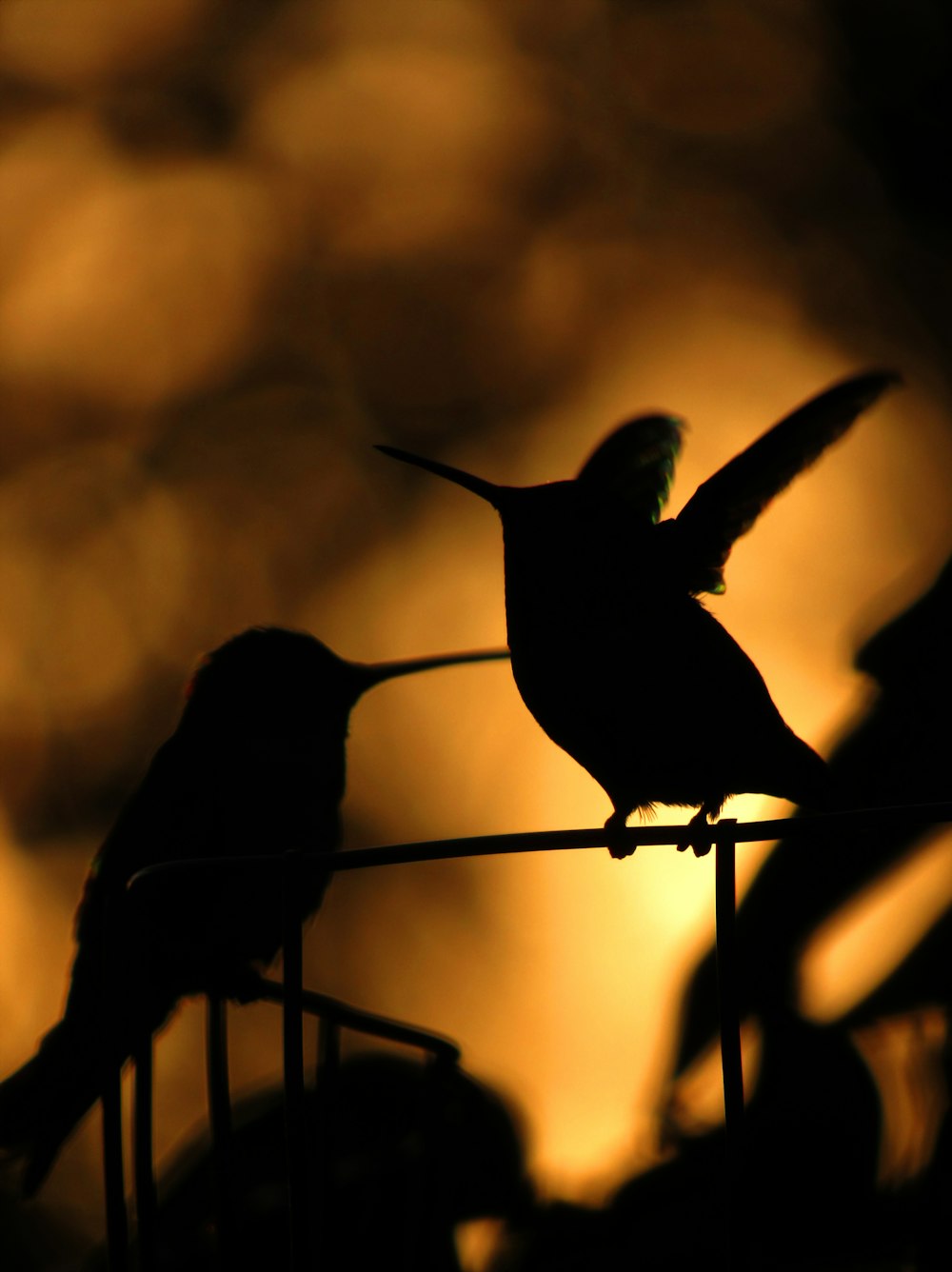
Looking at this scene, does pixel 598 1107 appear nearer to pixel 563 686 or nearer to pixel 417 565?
pixel 563 686

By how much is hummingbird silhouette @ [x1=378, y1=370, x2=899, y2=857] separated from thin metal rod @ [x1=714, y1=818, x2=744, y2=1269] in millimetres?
450

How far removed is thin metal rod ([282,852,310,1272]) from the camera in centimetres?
98

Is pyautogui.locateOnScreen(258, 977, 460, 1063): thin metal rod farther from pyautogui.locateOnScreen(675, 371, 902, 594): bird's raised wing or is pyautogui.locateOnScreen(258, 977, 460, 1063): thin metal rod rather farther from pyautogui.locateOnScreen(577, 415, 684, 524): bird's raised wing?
pyautogui.locateOnScreen(577, 415, 684, 524): bird's raised wing

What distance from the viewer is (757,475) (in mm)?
1550

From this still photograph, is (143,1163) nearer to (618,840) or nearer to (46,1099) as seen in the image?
(618,840)

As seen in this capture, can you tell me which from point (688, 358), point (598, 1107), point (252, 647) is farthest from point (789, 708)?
point (688, 358)

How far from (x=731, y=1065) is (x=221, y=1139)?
618mm

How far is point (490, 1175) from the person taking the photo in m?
1.88

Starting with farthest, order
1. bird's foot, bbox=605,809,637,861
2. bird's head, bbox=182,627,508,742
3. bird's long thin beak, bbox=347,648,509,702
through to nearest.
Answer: bird's head, bbox=182,627,508,742 < bird's long thin beak, bbox=347,648,509,702 < bird's foot, bbox=605,809,637,861

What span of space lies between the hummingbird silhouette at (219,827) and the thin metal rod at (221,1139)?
1.71 feet

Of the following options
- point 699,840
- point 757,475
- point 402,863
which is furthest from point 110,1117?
point 757,475

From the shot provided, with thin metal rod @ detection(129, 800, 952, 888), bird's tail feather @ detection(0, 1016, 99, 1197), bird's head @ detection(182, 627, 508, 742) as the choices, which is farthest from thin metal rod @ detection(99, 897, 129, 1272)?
bird's head @ detection(182, 627, 508, 742)

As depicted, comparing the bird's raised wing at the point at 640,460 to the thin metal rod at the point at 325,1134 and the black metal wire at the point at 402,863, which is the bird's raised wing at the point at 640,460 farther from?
the thin metal rod at the point at 325,1134

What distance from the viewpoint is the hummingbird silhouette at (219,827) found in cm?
226
